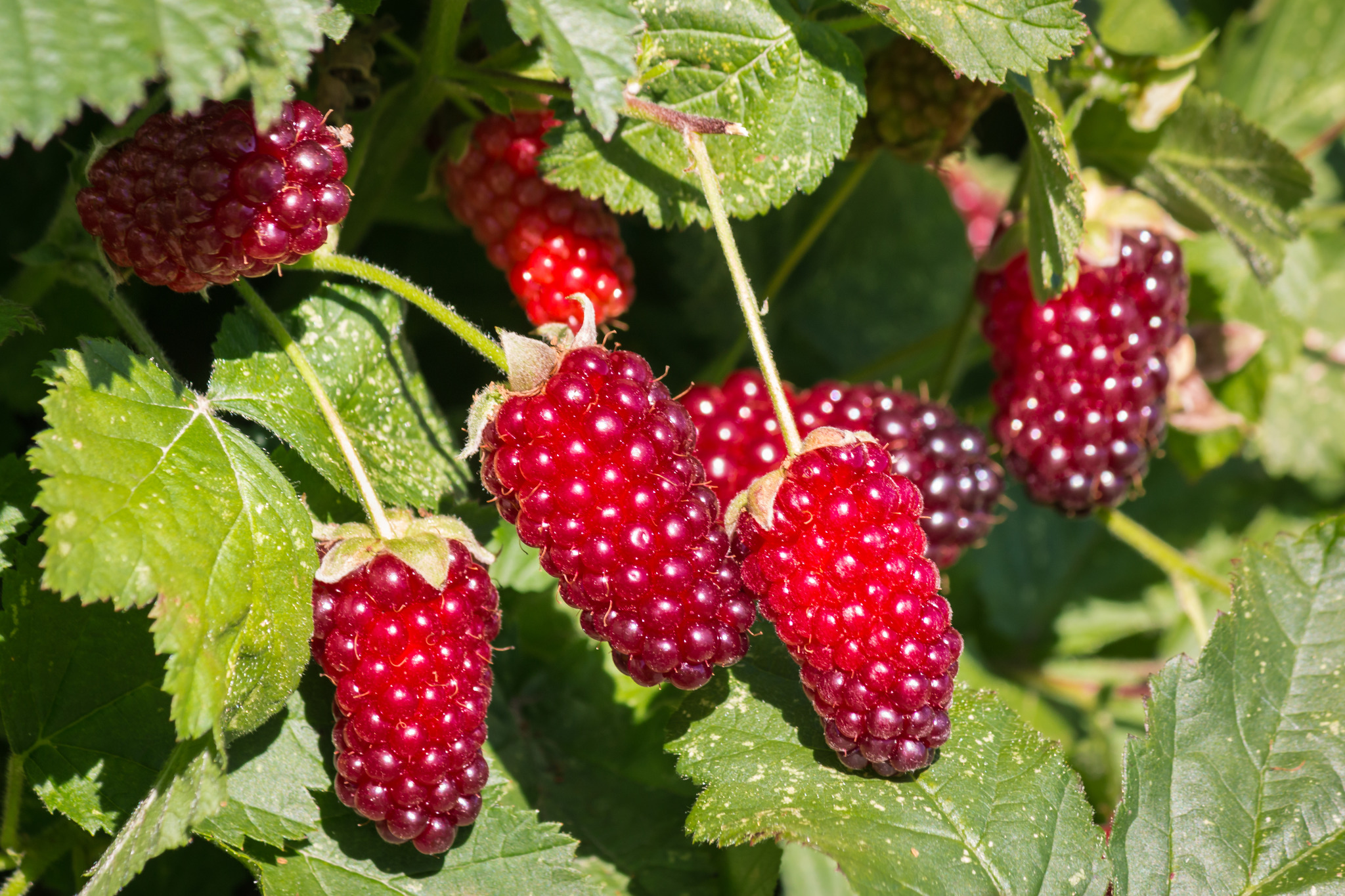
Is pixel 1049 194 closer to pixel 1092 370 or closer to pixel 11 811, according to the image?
pixel 1092 370

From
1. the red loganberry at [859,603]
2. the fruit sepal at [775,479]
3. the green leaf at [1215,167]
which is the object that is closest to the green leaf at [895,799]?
the red loganberry at [859,603]

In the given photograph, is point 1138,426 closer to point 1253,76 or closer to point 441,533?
point 441,533

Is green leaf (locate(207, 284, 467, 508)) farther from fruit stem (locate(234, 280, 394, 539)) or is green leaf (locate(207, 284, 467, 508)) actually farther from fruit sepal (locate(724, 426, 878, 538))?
fruit sepal (locate(724, 426, 878, 538))

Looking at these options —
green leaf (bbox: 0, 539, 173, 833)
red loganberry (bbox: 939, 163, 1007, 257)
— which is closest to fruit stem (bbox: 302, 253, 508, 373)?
green leaf (bbox: 0, 539, 173, 833)

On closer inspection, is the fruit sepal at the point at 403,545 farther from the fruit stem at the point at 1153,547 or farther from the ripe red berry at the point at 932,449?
the fruit stem at the point at 1153,547

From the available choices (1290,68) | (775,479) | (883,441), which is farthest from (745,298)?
(1290,68)

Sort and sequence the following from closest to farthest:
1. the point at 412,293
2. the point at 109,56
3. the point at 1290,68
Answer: the point at 109,56 → the point at 412,293 → the point at 1290,68

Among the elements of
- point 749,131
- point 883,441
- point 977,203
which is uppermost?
point 749,131

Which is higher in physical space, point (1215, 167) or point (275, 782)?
point (1215, 167)
